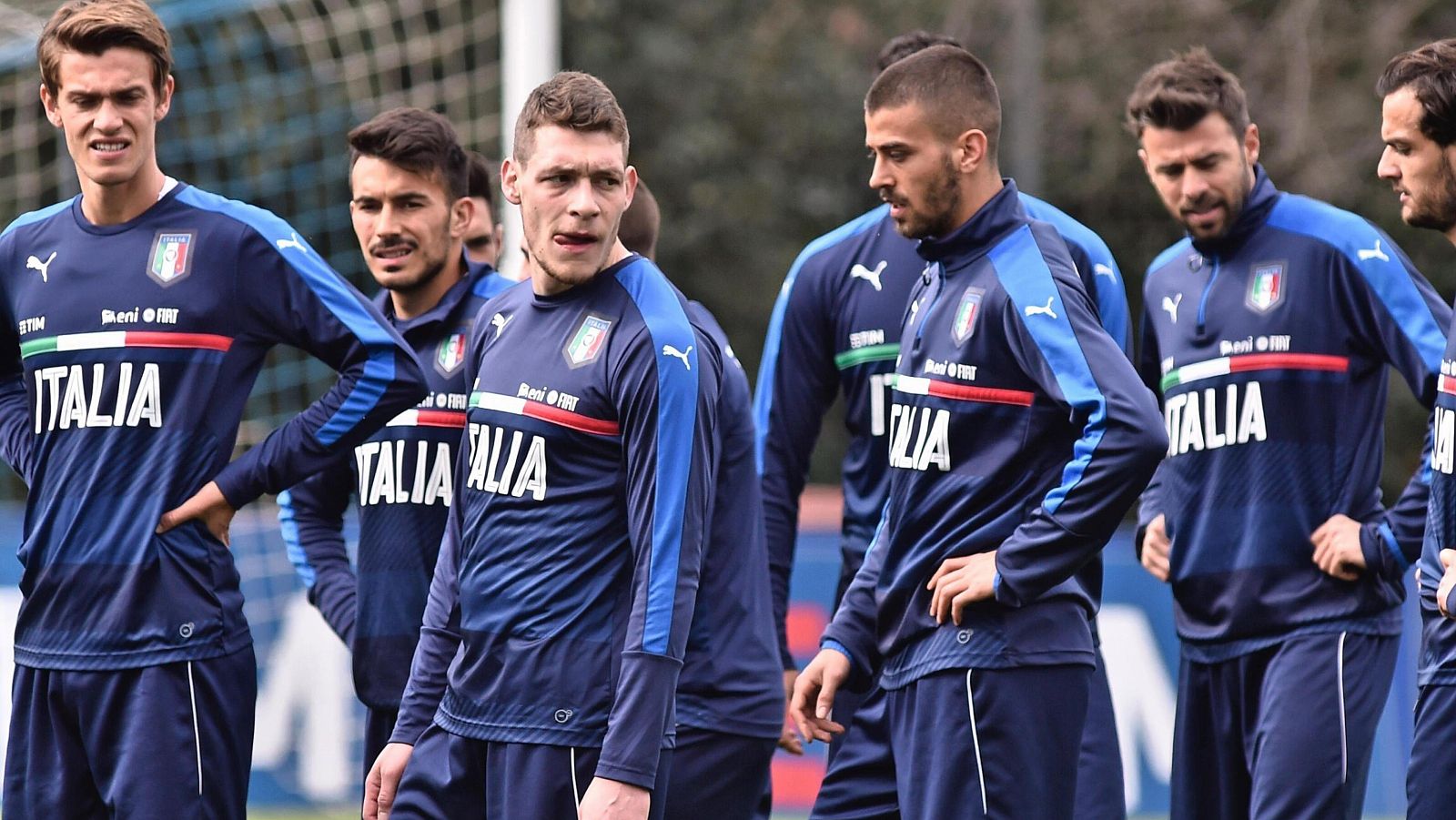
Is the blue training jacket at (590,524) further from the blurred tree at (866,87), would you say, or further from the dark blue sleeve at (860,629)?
the blurred tree at (866,87)

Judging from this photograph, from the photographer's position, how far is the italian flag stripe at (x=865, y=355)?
590cm

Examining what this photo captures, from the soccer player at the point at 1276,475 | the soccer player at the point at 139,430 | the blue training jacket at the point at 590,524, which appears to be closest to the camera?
the blue training jacket at the point at 590,524

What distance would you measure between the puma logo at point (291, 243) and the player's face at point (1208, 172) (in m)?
2.47

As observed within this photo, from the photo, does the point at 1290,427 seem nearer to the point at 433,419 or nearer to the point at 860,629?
the point at 860,629

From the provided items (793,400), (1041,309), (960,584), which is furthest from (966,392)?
(793,400)

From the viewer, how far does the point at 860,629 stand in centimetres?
491

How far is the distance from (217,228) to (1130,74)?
1262 cm

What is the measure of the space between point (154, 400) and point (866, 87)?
12.0 m

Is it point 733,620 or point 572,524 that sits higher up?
point 572,524

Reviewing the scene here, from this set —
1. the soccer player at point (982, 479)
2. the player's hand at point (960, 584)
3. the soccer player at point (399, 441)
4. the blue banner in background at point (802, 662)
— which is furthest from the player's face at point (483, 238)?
the blue banner in background at point (802, 662)

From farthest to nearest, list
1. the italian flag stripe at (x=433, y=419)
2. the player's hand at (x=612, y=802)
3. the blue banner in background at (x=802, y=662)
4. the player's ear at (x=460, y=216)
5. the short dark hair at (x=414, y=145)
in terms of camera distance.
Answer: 1. the blue banner in background at (x=802, y=662)
2. the player's ear at (x=460, y=216)
3. the short dark hair at (x=414, y=145)
4. the italian flag stripe at (x=433, y=419)
5. the player's hand at (x=612, y=802)

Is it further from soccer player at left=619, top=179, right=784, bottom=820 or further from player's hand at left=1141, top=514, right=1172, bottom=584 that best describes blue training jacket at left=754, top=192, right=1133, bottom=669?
soccer player at left=619, top=179, right=784, bottom=820

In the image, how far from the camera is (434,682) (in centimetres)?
455

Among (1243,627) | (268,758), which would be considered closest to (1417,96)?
(1243,627)
